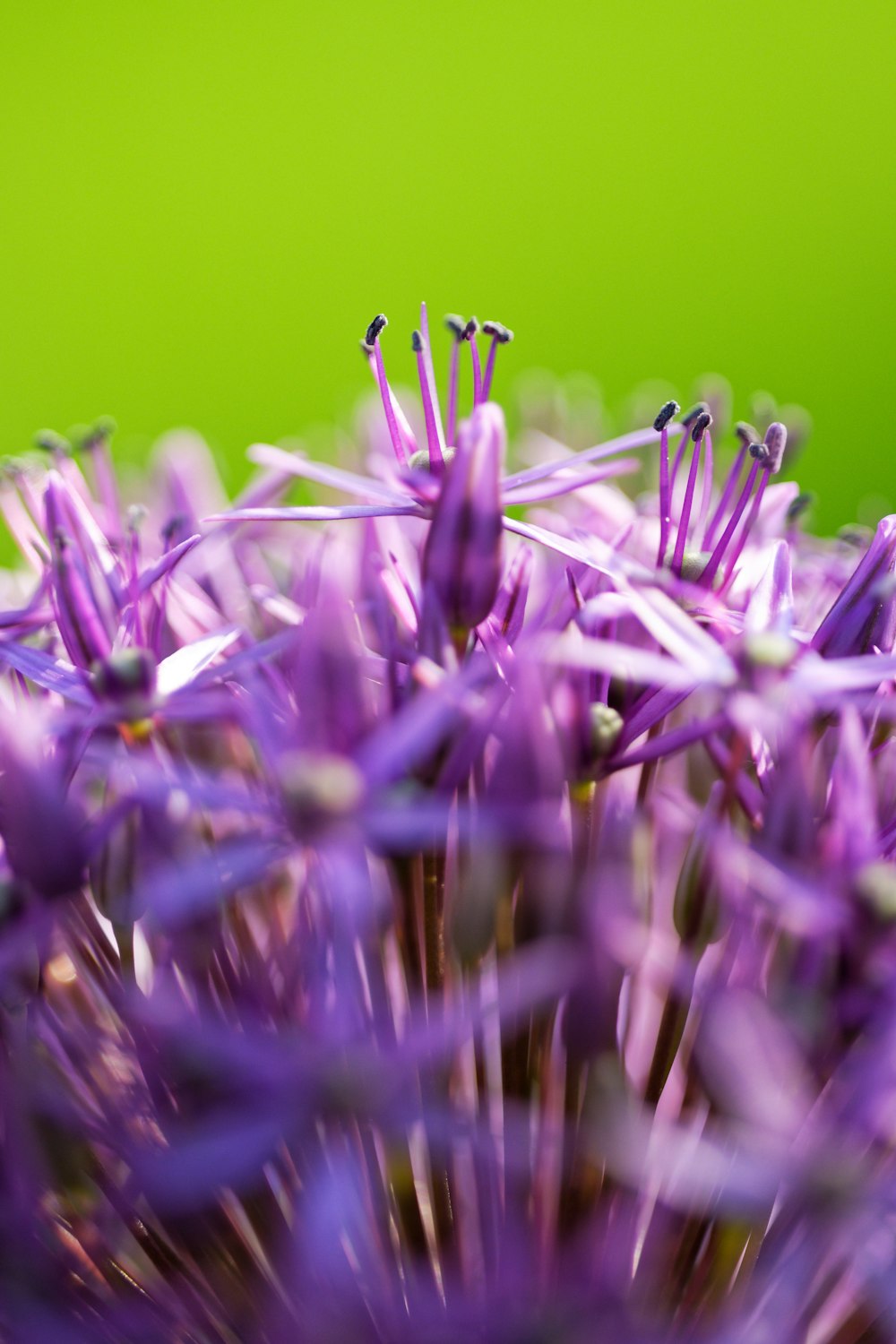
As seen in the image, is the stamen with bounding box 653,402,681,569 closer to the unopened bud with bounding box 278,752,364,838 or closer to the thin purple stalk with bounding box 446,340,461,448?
the thin purple stalk with bounding box 446,340,461,448

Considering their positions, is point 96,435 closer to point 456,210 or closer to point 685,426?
point 685,426

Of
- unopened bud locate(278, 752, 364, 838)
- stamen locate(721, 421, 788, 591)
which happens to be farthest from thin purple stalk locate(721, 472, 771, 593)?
unopened bud locate(278, 752, 364, 838)

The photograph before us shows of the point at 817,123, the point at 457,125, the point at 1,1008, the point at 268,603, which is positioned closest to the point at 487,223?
the point at 457,125

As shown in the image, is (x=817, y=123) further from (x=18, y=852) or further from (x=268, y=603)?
(x=18, y=852)

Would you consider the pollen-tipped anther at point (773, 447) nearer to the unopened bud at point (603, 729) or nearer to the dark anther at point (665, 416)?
the dark anther at point (665, 416)

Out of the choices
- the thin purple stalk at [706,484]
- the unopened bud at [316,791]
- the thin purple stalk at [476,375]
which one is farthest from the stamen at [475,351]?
the unopened bud at [316,791]
